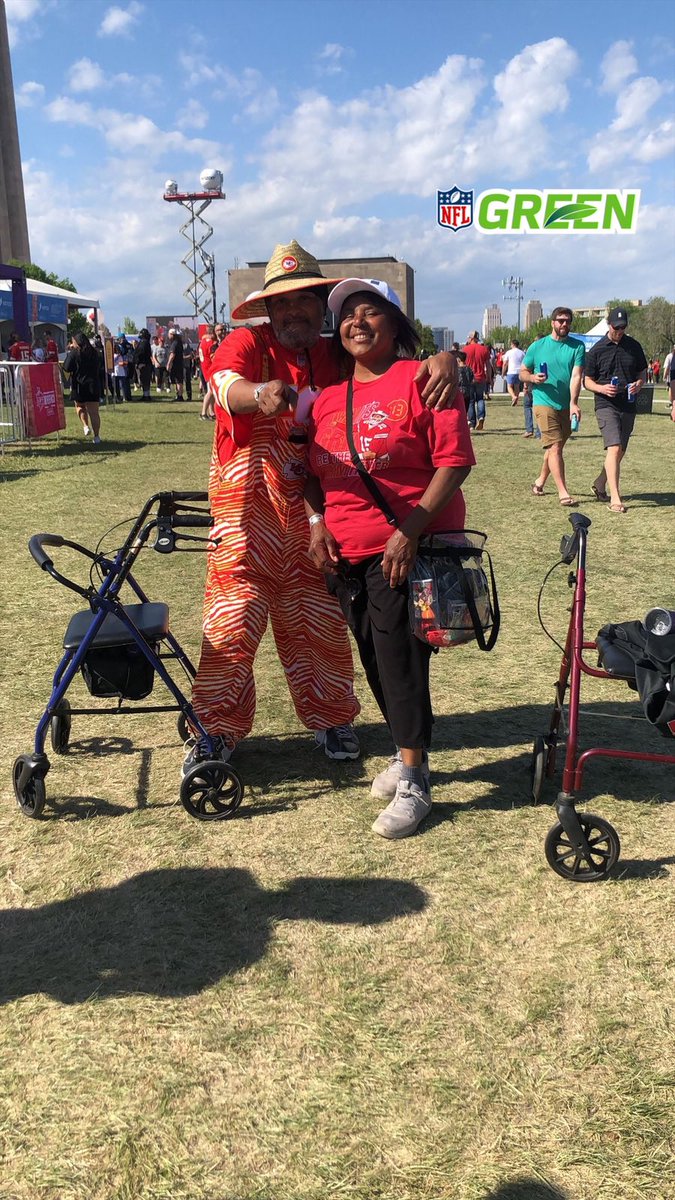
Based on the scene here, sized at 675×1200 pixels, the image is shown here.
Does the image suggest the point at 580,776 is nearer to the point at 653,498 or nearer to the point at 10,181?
the point at 653,498

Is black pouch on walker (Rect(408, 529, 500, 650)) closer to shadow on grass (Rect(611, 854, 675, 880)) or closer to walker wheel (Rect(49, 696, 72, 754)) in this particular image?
shadow on grass (Rect(611, 854, 675, 880))

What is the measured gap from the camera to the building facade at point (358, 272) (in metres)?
82.0

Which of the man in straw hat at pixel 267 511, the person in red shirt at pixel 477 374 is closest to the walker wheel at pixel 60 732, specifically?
the man in straw hat at pixel 267 511

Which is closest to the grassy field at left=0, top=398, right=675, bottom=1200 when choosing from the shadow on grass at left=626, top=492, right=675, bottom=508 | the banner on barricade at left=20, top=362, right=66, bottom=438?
the shadow on grass at left=626, top=492, right=675, bottom=508

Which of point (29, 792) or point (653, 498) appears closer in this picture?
point (29, 792)

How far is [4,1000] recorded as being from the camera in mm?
2354

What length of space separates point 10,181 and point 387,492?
3730 inches

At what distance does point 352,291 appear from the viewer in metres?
2.89

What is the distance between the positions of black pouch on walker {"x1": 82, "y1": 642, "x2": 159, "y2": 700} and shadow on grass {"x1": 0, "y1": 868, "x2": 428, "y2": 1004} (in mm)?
746

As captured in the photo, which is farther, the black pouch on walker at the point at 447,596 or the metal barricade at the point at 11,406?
the metal barricade at the point at 11,406

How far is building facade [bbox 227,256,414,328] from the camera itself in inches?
3228

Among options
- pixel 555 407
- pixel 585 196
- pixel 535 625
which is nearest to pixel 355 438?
pixel 535 625

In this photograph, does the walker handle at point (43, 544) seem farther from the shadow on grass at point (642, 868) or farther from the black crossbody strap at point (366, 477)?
the shadow on grass at point (642, 868)

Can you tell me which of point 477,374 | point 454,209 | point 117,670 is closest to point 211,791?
point 117,670
